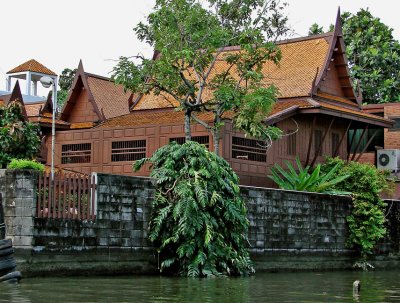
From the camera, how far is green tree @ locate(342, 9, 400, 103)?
162 ft

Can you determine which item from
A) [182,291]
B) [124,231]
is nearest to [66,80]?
[124,231]

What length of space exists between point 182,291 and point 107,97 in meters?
25.0

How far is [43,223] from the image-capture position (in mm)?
18344

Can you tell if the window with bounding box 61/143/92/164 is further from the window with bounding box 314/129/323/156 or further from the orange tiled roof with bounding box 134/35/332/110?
the window with bounding box 314/129/323/156

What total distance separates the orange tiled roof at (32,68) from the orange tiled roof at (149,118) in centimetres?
2744

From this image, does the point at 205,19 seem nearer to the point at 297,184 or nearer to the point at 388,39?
the point at 297,184

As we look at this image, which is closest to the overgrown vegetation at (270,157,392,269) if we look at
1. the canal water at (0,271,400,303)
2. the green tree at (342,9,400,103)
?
the canal water at (0,271,400,303)

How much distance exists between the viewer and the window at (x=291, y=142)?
103ft

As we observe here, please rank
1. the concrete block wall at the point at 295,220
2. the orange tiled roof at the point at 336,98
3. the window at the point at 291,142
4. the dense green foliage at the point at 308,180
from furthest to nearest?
the orange tiled roof at the point at 336,98, the window at the point at 291,142, the dense green foliage at the point at 308,180, the concrete block wall at the point at 295,220

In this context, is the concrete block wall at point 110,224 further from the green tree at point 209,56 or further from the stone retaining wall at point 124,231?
the green tree at point 209,56

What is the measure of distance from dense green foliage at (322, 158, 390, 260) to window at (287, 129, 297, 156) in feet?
8.61

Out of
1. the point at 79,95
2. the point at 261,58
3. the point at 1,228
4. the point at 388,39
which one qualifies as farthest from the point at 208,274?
the point at 388,39

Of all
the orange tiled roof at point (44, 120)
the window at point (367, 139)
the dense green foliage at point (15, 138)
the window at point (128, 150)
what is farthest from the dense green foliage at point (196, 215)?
the window at point (367, 139)

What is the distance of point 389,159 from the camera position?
37375 millimetres
